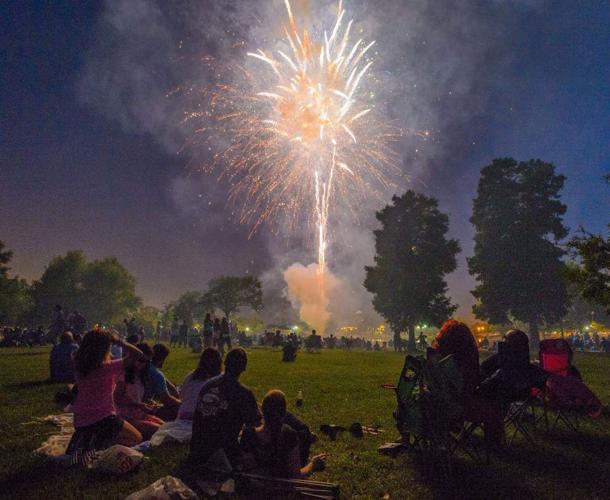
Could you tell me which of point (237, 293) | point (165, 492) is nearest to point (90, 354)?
point (165, 492)

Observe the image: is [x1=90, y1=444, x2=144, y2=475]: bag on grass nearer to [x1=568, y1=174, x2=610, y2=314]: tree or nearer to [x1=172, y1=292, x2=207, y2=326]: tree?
[x1=568, y1=174, x2=610, y2=314]: tree

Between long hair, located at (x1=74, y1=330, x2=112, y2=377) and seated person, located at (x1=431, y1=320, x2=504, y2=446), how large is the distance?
16.1ft

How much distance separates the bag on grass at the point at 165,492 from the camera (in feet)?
12.4

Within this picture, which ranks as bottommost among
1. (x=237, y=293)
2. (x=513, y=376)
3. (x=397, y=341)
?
(x=397, y=341)

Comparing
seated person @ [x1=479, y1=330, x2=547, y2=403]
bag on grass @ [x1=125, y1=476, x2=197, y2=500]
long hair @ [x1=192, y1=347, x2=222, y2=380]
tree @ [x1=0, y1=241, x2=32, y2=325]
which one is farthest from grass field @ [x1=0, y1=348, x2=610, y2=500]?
tree @ [x1=0, y1=241, x2=32, y2=325]

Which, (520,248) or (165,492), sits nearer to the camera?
(165,492)

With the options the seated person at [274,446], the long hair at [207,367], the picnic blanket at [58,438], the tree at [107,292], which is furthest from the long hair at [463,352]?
the tree at [107,292]

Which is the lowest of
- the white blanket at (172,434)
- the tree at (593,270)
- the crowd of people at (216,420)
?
the white blanket at (172,434)

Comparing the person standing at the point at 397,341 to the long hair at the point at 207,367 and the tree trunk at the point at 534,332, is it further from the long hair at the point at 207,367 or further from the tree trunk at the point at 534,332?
the long hair at the point at 207,367

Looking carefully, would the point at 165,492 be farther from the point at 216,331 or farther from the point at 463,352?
the point at 216,331

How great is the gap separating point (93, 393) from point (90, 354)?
540mm

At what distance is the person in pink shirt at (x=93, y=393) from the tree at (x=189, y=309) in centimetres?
10415

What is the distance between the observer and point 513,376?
6074mm

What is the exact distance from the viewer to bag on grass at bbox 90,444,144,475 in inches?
186
